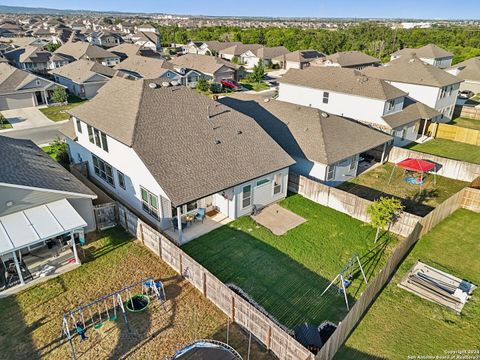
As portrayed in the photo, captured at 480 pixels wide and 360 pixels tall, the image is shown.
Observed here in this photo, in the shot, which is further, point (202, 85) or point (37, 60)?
A: point (37, 60)

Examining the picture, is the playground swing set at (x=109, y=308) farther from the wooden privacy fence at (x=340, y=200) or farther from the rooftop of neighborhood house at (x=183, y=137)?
the wooden privacy fence at (x=340, y=200)

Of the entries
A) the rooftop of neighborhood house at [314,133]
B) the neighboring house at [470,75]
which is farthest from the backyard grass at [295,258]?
the neighboring house at [470,75]

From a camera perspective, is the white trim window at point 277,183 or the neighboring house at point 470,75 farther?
the neighboring house at point 470,75

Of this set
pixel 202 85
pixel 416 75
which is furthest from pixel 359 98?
pixel 202 85

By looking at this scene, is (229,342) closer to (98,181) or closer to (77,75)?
(98,181)

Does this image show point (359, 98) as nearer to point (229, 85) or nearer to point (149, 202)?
point (149, 202)

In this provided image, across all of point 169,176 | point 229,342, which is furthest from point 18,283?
point 229,342
